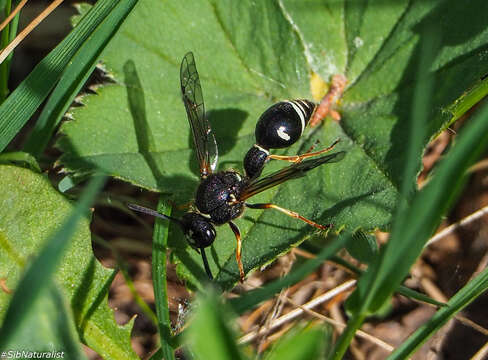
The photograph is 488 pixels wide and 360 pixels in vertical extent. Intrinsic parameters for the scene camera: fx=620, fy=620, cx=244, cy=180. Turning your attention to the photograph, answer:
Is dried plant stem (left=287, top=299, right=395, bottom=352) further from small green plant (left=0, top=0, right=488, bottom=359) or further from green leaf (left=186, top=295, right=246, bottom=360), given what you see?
green leaf (left=186, top=295, right=246, bottom=360)

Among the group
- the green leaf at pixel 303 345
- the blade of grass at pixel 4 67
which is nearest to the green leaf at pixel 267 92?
the blade of grass at pixel 4 67

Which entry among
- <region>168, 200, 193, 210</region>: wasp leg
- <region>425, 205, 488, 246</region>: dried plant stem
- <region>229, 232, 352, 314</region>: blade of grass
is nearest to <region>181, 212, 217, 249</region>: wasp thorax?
<region>168, 200, 193, 210</region>: wasp leg

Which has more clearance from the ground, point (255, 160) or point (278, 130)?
point (278, 130)

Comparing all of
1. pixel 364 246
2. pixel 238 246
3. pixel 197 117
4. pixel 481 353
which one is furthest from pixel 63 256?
pixel 481 353

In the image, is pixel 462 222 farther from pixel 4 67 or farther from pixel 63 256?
pixel 4 67

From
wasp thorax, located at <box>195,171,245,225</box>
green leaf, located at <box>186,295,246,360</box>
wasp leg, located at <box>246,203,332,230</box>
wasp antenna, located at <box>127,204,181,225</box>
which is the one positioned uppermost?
green leaf, located at <box>186,295,246,360</box>

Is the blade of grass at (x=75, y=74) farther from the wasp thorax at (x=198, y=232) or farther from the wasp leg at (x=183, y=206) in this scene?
the wasp thorax at (x=198, y=232)
